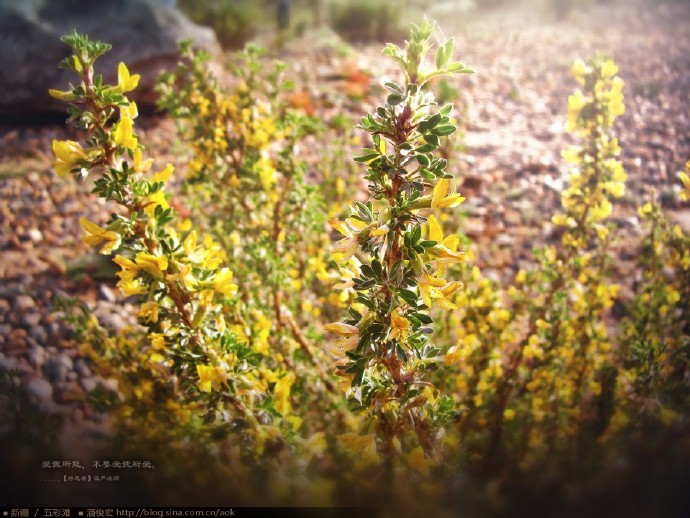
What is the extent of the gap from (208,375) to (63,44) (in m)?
3.35

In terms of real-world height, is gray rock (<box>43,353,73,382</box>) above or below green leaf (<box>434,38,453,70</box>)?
above

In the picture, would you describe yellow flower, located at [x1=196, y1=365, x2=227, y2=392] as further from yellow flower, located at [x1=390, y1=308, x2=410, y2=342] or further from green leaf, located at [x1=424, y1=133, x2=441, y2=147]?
green leaf, located at [x1=424, y1=133, x2=441, y2=147]

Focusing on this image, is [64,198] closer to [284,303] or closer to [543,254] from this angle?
[284,303]

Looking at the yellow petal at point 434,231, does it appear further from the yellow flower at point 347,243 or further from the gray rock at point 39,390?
the gray rock at point 39,390

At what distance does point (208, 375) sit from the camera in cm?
100

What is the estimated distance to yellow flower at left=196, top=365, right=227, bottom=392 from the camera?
3.26 ft

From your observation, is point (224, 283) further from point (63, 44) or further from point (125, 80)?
point (63, 44)

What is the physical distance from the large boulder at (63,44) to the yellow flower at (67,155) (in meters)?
2.68

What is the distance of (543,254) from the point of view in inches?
74.2

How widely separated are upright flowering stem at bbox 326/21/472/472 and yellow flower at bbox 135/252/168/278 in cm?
34

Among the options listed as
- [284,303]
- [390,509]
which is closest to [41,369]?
[284,303]

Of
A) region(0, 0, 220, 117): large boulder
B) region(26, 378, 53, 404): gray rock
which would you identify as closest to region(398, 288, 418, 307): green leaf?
region(26, 378, 53, 404): gray rock

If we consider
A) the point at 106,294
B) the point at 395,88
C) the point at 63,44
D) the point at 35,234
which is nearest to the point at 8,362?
the point at 106,294

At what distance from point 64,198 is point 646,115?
3922 mm
